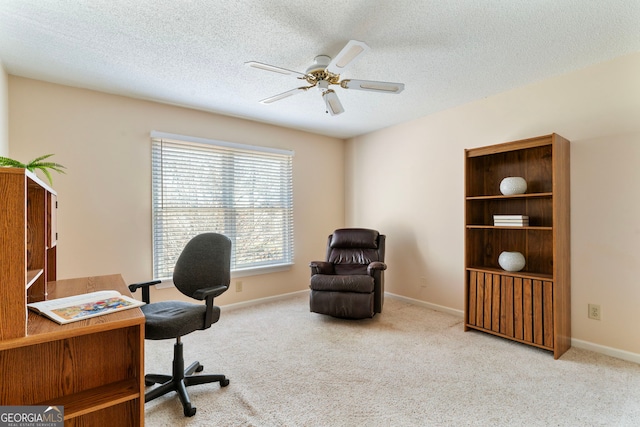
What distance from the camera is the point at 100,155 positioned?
3.02 meters

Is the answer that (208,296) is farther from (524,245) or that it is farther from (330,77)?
(524,245)

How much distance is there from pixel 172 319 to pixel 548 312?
2793 millimetres

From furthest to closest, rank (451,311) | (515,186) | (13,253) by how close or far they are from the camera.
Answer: (451,311) < (515,186) < (13,253)

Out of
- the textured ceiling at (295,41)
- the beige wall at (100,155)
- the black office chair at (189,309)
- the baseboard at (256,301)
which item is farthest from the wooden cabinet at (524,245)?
the beige wall at (100,155)

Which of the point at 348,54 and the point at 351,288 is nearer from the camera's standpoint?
the point at 348,54

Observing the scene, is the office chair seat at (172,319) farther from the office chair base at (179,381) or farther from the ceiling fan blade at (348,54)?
the ceiling fan blade at (348,54)

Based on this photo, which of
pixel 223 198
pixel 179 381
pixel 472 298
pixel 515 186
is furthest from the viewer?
pixel 223 198

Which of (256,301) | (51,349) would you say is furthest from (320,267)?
(51,349)

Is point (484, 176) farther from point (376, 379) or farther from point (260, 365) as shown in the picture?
point (260, 365)

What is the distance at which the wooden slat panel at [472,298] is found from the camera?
3.03 meters

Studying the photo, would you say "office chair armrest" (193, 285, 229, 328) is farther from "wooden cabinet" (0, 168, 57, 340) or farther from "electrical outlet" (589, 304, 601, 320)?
"electrical outlet" (589, 304, 601, 320)

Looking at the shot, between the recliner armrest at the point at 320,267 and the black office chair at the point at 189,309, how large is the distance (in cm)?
146

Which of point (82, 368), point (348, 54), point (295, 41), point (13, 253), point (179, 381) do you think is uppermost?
point (295, 41)

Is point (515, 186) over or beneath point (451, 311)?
over
